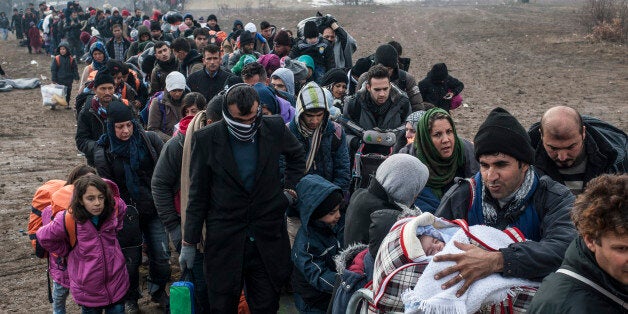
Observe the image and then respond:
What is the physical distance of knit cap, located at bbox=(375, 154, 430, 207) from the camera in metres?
3.74

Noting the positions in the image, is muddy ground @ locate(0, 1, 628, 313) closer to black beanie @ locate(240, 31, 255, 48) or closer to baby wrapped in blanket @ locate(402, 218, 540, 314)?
black beanie @ locate(240, 31, 255, 48)

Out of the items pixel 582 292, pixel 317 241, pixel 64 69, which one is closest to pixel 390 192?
pixel 317 241

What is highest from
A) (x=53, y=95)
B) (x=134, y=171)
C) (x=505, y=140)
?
(x=505, y=140)

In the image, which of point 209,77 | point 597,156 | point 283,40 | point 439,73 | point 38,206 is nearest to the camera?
point 597,156

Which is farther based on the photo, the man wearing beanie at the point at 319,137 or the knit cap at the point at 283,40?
the knit cap at the point at 283,40

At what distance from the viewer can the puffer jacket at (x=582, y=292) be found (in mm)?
2205

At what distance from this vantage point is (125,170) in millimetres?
5738

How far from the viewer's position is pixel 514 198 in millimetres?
3207

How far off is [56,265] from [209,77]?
12.9ft

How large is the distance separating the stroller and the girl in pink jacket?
221cm

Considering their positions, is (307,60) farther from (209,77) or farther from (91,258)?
(91,258)

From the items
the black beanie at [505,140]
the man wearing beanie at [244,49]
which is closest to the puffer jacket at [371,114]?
the black beanie at [505,140]

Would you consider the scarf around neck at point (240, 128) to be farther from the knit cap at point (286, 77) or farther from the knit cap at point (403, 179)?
the knit cap at point (286, 77)

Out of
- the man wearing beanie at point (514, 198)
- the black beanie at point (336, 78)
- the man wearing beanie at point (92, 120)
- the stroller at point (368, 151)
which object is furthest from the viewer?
the black beanie at point (336, 78)
